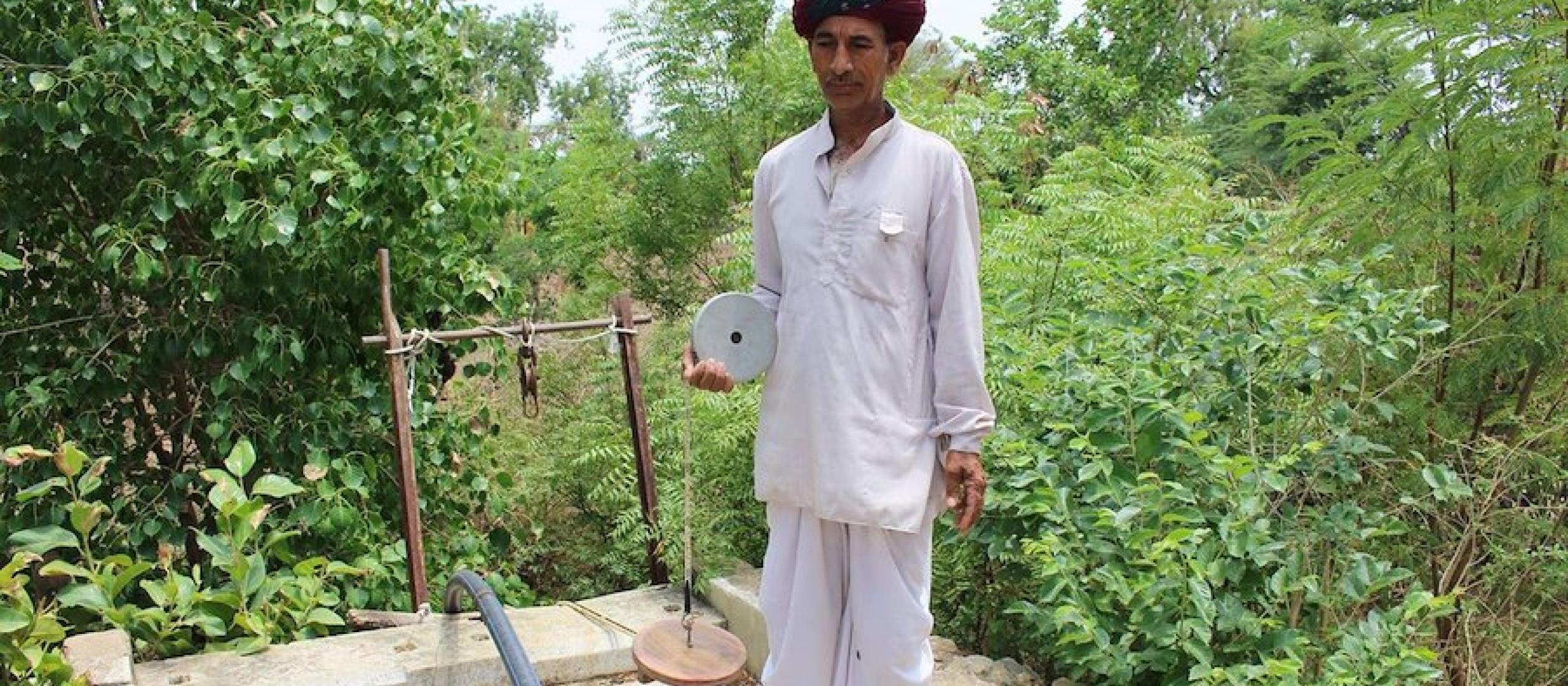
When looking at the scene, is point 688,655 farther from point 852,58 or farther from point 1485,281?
point 1485,281

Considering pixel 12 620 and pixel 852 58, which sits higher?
pixel 852 58

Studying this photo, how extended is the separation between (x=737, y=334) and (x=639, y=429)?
1755 millimetres

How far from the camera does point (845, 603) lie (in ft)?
8.12

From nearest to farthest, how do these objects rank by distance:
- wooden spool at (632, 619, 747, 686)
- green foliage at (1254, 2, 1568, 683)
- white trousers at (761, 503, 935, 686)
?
1. white trousers at (761, 503, 935, 686)
2. wooden spool at (632, 619, 747, 686)
3. green foliage at (1254, 2, 1568, 683)

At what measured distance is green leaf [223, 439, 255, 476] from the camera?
12.0 feet

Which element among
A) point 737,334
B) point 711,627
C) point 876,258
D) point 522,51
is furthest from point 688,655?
point 522,51

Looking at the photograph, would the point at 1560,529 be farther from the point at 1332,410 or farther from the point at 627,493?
the point at 627,493

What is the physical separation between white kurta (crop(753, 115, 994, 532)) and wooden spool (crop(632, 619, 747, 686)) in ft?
1.62

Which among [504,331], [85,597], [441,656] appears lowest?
[441,656]

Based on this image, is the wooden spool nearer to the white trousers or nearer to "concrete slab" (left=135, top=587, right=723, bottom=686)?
the white trousers

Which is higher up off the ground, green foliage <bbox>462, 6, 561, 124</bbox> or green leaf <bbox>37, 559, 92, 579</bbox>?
green foliage <bbox>462, 6, 561, 124</bbox>

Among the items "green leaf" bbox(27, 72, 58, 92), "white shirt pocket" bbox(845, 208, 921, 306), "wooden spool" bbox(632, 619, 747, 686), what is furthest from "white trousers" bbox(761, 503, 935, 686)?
"green leaf" bbox(27, 72, 58, 92)

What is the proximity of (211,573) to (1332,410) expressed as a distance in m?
3.38

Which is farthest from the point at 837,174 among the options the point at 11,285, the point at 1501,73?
the point at 11,285
